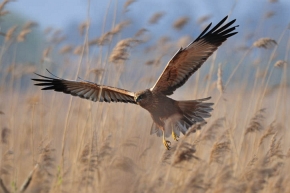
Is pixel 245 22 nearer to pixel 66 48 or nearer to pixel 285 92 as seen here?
pixel 285 92

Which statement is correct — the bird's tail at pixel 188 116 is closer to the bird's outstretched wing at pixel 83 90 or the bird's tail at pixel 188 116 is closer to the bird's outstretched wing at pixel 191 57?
the bird's outstretched wing at pixel 191 57

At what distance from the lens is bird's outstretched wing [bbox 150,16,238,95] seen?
217 inches

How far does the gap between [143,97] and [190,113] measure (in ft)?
1.55

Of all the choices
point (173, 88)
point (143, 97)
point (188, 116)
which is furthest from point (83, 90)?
point (188, 116)

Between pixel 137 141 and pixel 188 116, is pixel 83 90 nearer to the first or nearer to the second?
pixel 137 141

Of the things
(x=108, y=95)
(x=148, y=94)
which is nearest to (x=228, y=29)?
(x=148, y=94)

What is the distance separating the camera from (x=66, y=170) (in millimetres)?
5070

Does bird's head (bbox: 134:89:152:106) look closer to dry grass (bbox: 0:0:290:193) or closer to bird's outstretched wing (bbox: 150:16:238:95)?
bird's outstretched wing (bbox: 150:16:238:95)

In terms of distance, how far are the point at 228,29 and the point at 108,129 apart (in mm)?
1561

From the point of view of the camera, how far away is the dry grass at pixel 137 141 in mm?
4289

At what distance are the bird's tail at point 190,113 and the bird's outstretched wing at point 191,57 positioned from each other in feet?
0.71

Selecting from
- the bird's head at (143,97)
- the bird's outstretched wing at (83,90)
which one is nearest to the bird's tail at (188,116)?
the bird's head at (143,97)

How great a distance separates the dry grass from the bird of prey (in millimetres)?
133

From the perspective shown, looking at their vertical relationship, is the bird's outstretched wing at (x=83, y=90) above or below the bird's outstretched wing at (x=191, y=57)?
below
